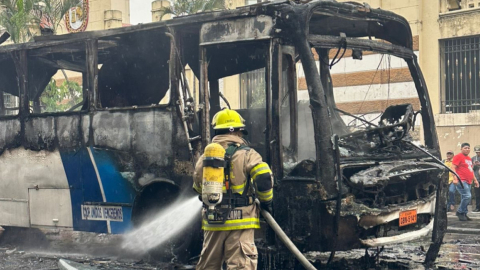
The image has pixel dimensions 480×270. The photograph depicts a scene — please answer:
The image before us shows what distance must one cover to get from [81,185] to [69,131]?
74 centimetres

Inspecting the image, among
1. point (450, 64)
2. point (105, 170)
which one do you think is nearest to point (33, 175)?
point (105, 170)

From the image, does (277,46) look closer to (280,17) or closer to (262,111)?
(280,17)

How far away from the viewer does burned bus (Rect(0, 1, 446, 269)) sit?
6930 millimetres

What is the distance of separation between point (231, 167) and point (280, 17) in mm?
2010

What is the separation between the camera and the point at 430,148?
838 centimetres

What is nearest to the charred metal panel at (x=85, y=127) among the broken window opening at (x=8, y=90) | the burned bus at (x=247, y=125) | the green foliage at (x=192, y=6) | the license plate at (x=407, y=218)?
the burned bus at (x=247, y=125)

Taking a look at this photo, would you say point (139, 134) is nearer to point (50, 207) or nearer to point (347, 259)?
point (50, 207)

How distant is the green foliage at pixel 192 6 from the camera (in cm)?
2350

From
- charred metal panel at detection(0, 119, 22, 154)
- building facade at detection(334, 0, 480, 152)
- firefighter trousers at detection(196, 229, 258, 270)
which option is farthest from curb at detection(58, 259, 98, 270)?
building facade at detection(334, 0, 480, 152)

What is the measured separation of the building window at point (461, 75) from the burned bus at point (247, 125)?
10.0 m

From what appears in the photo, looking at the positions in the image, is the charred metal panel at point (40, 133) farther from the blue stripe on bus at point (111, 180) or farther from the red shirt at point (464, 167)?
the red shirt at point (464, 167)

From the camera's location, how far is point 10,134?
988cm

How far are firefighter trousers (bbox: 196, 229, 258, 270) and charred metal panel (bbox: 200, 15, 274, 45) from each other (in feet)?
7.34

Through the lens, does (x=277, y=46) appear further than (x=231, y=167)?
Yes
